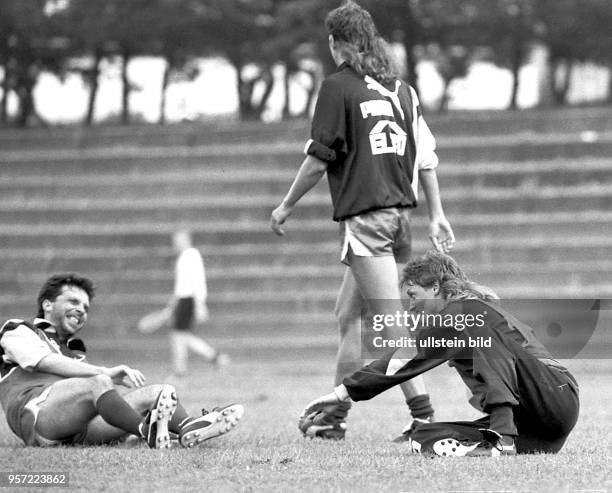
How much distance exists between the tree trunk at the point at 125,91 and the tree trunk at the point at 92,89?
0.46m

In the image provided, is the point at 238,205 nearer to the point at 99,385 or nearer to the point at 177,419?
the point at 177,419

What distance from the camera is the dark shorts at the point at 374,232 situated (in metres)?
7.25

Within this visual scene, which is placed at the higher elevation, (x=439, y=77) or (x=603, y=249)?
(x=439, y=77)

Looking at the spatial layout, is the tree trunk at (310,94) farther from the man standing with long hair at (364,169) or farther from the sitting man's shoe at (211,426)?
the sitting man's shoe at (211,426)

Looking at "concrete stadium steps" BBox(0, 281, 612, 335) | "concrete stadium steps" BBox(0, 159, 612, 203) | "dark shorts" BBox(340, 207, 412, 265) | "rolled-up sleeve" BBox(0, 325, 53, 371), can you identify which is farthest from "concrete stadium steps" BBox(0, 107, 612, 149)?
"rolled-up sleeve" BBox(0, 325, 53, 371)

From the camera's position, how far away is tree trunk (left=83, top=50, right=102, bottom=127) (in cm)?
2500

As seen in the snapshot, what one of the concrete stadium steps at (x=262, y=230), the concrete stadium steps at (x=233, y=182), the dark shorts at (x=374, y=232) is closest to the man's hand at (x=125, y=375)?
the dark shorts at (x=374, y=232)

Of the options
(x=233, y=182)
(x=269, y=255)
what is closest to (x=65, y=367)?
(x=269, y=255)

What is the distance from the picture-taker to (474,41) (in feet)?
76.8

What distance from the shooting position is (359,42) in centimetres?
734

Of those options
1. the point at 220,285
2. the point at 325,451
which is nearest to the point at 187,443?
the point at 325,451

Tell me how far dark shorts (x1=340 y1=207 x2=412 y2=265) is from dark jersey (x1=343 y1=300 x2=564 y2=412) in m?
1.02

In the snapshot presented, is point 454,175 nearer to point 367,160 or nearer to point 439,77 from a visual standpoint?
point 439,77

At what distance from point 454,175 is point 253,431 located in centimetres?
1305
